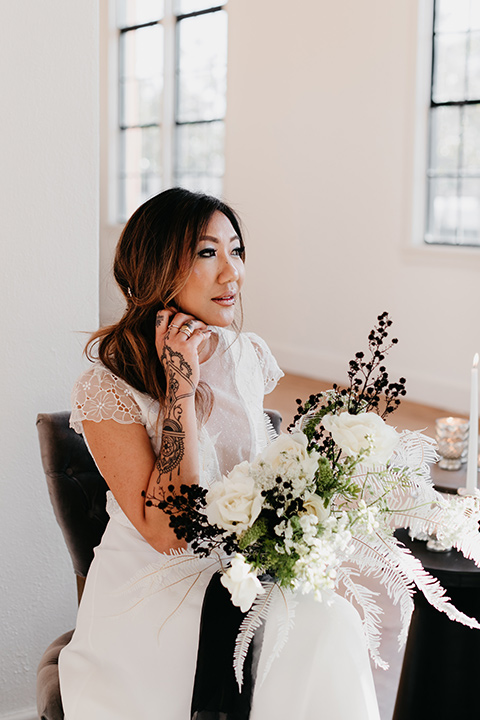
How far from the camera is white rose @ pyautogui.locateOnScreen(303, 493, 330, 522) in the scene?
1301 millimetres

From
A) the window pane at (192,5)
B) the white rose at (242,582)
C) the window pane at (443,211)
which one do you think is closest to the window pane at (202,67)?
the window pane at (192,5)

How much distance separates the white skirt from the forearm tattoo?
0.18 m

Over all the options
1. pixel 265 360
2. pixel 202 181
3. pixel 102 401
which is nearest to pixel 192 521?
pixel 102 401

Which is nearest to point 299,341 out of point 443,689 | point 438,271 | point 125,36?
point 438,271

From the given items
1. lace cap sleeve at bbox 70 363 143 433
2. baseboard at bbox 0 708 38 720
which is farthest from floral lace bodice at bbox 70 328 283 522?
baseboard at bbox 0 708 38 720

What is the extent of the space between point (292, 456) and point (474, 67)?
5165mm

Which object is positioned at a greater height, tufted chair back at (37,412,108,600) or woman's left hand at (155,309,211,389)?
woman's left hand at (155,309,211,389)

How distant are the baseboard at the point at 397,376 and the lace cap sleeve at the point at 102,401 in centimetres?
438

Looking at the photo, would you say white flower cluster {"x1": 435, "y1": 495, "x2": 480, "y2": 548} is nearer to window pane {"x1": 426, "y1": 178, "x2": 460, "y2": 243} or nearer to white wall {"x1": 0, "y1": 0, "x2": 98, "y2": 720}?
white wall {"x1": 0, "y1": 0, "x2": 98, "y2": 720}

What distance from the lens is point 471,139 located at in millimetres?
5867

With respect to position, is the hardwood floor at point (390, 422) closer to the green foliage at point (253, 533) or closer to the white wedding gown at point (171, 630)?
the white wedding gown at point (171, 630)

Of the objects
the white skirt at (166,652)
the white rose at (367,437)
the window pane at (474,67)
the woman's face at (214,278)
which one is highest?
the window pane at (474,67)

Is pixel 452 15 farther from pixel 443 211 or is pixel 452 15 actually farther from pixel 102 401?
pixel 102 401

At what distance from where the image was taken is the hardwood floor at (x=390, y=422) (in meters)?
2.44
